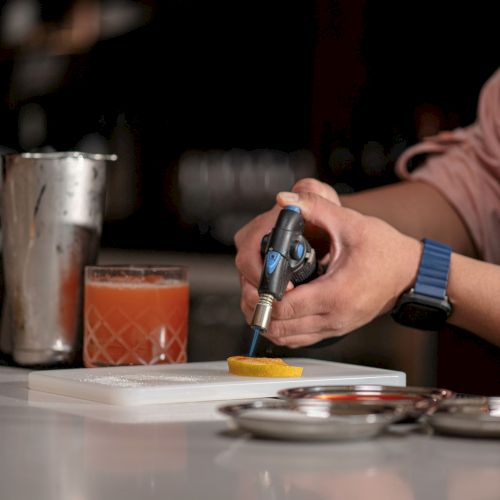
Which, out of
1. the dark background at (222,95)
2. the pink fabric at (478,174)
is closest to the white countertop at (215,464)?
the pink fabric at (478,174)

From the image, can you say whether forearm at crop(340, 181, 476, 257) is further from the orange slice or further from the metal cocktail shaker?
the orange slice

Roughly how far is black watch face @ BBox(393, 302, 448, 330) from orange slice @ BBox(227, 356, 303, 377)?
32 cm

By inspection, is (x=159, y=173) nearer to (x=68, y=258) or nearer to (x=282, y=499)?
(x=68, y=258)

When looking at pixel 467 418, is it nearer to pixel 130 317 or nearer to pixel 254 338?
pixel 254 338

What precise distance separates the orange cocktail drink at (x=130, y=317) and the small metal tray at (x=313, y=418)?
540 millimetres

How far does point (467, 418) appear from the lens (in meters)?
0.75

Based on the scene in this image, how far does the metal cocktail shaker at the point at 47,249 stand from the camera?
4.37ft

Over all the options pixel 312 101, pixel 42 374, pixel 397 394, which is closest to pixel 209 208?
pixel 312 101

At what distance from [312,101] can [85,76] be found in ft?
2.78

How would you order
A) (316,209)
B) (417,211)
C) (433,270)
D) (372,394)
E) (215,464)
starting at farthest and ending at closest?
(417,211) < (433,270) < (316,209) < (372,394) < (215,464)

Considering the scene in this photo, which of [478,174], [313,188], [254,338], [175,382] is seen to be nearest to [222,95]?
[478,174]

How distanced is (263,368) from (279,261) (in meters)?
0.11

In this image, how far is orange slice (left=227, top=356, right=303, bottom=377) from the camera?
40.4 inches

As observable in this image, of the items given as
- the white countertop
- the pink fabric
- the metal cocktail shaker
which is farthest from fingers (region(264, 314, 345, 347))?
the pink fabric
